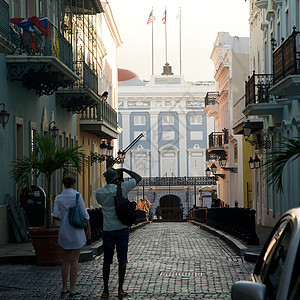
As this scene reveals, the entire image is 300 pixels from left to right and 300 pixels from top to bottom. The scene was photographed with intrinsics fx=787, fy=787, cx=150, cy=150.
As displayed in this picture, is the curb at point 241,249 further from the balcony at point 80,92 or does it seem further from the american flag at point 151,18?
the american flag at point 151,18

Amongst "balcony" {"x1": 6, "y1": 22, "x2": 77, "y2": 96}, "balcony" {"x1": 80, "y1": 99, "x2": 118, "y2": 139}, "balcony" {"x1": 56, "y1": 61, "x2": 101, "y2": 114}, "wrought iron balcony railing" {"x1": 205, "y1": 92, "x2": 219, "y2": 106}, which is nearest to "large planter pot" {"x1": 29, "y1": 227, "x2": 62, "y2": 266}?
"balcony" {"x1": 6, "y1": 22, "x2": 77, "y2": 96}

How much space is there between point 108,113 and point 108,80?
1168 centimetres

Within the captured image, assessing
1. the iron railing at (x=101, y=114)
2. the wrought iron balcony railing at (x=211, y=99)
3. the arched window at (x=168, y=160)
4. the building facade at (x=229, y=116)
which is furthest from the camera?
the arched window at (x=168, y=160)

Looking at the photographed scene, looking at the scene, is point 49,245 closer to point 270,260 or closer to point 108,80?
point 270,260

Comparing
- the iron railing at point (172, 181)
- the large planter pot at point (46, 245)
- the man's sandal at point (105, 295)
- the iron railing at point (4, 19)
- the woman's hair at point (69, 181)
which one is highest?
the iron railing at point (4, 19)

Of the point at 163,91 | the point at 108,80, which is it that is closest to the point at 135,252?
the point at 108,80

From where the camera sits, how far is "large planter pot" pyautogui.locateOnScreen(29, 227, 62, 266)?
12.9 m

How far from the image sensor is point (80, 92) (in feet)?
84.7

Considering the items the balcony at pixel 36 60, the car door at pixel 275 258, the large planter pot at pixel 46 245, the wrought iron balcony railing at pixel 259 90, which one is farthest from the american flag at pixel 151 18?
the car door at pixel 275 258

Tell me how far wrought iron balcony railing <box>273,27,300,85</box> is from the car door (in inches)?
541

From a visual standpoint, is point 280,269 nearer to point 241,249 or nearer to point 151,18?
point 241,249

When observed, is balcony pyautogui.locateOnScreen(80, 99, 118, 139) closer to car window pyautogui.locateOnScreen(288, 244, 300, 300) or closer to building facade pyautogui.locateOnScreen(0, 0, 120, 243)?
building facade pyautogui.locateOnScreen(0, 0, 120, 243)

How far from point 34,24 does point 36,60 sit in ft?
2.83

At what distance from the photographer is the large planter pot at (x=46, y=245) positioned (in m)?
12.9
